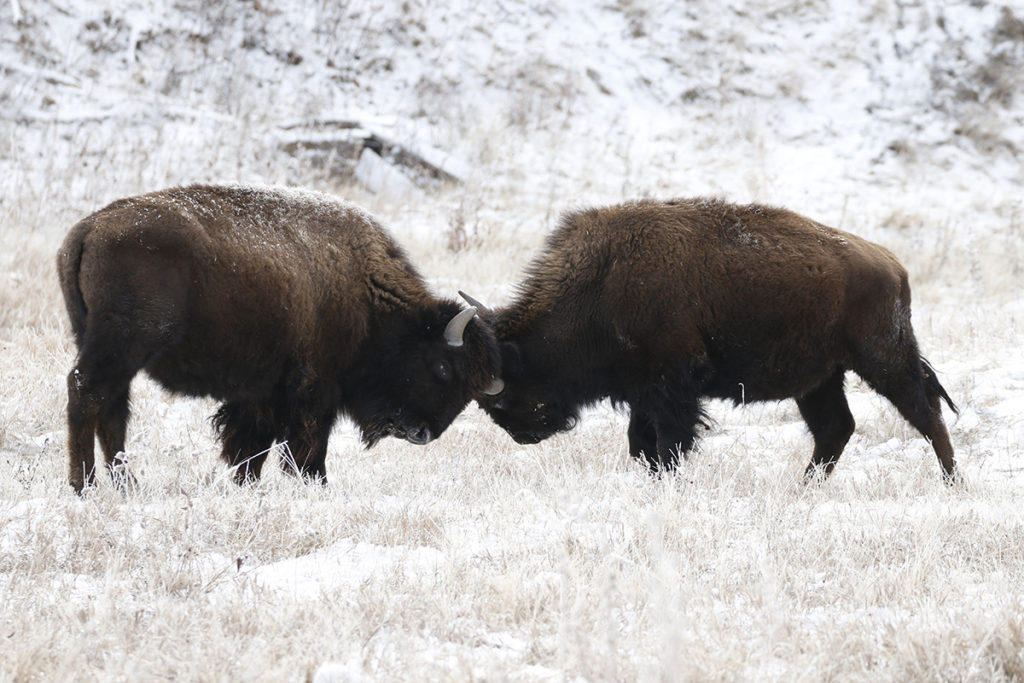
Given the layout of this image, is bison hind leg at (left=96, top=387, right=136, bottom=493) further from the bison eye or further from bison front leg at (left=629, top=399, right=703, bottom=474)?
bison front leg at (left=629, top=399, right=703, bottom=474)

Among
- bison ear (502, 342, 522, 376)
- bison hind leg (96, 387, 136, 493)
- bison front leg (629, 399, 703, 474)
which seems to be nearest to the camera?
bison hind leg (96, 387, 136, 493)

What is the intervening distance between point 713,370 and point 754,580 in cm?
238

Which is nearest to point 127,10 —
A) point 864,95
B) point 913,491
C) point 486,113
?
point 486,113

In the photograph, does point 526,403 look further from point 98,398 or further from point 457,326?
point 98,398

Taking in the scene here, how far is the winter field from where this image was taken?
305cm

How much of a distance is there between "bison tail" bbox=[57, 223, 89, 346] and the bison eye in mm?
1914

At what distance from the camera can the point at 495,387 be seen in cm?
612

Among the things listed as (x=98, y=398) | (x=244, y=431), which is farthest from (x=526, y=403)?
(x=98, y=398)

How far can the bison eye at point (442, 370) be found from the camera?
593cm

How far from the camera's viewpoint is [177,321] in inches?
192

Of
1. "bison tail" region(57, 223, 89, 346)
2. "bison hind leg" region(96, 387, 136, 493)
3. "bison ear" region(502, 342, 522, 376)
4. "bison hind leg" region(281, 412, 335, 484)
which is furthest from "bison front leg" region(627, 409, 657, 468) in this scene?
"bison tail" region(57, 223, 89, 346)

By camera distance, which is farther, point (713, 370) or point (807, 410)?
point (807, 410)

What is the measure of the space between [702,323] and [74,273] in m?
3.27

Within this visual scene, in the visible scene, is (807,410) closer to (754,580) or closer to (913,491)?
(913,491)
